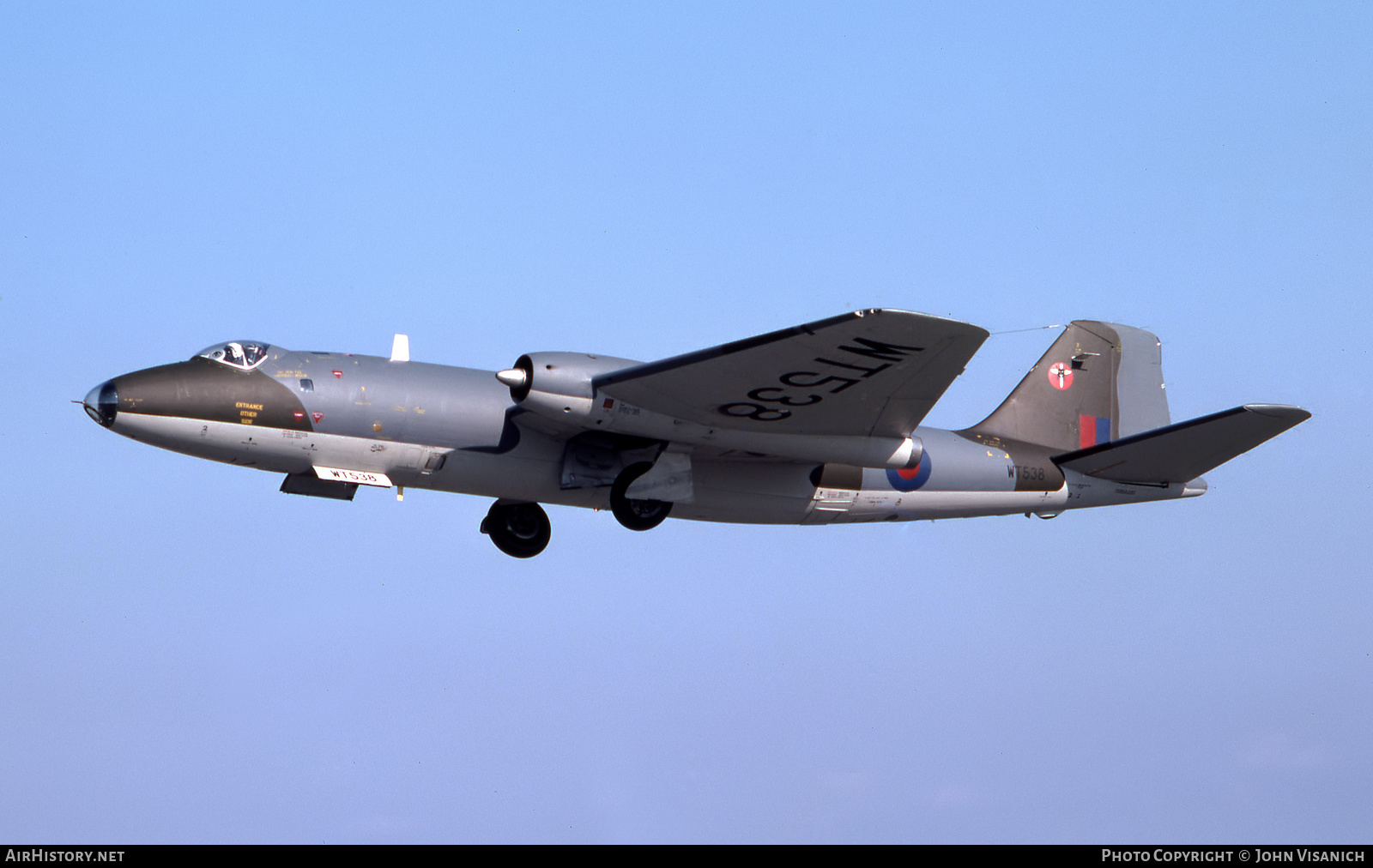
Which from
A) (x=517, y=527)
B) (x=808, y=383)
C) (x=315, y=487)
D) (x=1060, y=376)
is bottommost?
(x=517, y=527)

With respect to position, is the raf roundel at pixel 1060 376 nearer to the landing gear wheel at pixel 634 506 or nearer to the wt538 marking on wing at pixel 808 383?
the wt538 marking on wing at pixel 808 383

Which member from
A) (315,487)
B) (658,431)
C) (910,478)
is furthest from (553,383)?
(910,478)

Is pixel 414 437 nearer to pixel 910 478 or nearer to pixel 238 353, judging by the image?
pixel 238 353

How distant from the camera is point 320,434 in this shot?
1892 cm

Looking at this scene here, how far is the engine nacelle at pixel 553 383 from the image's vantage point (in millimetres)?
18188

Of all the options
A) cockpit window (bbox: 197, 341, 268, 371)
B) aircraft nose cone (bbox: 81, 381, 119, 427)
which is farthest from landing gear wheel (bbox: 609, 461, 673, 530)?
aircraft nose cone (bbox: 81, 381, 119, 427)

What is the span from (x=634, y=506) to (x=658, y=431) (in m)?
1.62

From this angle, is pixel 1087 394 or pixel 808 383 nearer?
pixel 808 383

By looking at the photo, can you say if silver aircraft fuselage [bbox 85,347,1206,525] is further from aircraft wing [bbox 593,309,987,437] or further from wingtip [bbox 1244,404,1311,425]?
wingtip [bbox 1244,404,1311,425]

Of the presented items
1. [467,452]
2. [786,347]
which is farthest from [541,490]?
[786,347]

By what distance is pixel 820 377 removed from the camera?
18.0 metres

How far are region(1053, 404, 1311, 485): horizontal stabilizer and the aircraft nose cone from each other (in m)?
14.3
